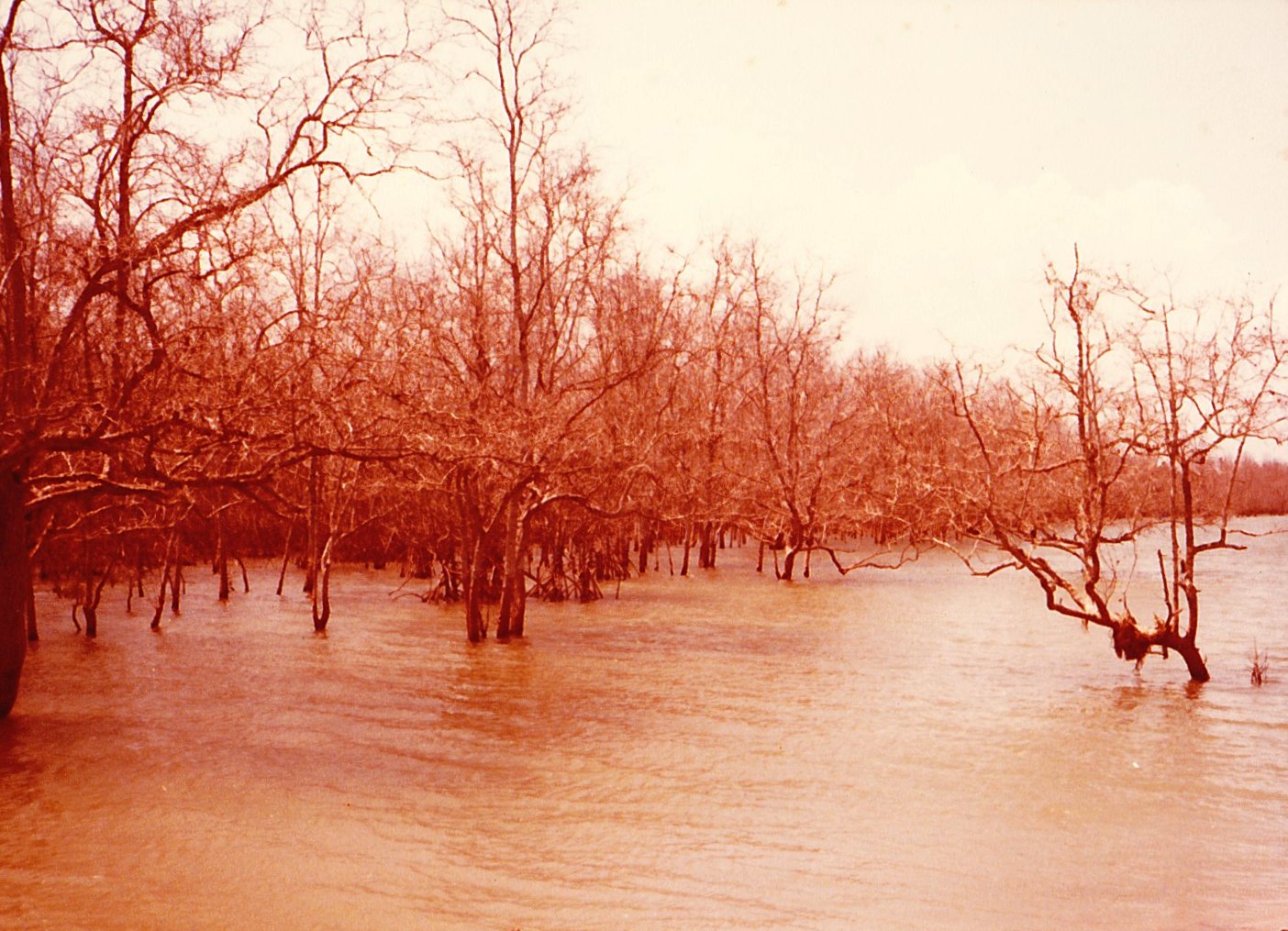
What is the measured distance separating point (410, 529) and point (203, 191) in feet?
59.3

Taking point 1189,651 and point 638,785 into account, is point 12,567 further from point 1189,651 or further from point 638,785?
point 1189,651

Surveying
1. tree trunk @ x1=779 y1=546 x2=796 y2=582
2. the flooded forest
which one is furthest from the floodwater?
tree trunk @ x1=779 y1=546 x2=796 y2=582

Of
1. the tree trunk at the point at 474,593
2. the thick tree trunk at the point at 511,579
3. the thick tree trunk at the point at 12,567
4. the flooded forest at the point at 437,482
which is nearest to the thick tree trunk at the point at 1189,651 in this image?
the flooded forest at the point at 437,482

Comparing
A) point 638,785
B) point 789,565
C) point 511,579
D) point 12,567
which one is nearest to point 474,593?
point 511,579

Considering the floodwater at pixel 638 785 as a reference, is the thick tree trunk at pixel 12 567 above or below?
above

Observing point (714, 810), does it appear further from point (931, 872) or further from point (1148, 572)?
point (1148, 572)

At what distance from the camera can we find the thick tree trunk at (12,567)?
11.6 meters

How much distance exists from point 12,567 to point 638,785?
20.5 feet

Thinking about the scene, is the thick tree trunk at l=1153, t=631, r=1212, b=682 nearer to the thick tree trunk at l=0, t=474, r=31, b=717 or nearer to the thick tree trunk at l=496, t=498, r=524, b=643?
the thick tree trunk at l=496, t=498, r=524, b=643

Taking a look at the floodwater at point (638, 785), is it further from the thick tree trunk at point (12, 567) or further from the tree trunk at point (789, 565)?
the tree trunk at point (789, 565)

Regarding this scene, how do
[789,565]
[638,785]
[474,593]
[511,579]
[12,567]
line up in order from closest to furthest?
[638,785] < [12,567] < [474,593] < [511,579] < [789,565]

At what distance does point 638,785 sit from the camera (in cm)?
1116

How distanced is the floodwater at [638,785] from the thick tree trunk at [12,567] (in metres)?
1.08

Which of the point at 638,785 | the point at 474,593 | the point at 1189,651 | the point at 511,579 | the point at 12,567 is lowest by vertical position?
the point at 638,785
